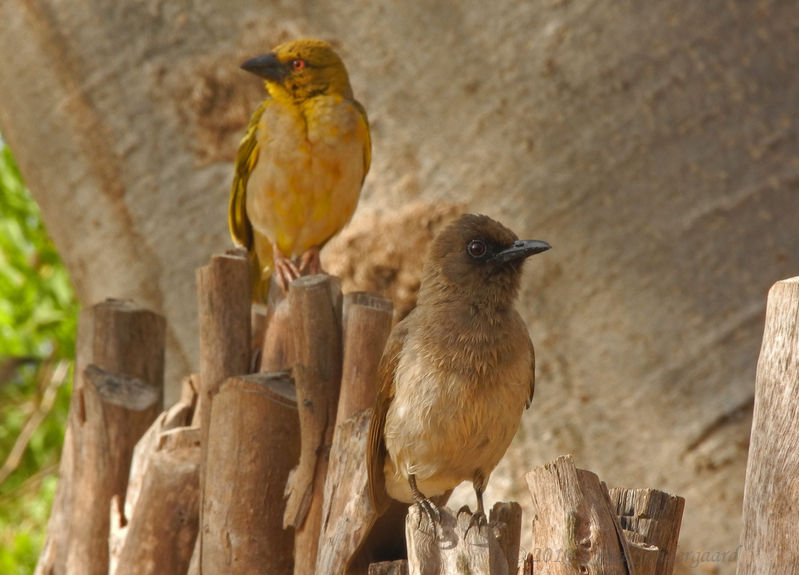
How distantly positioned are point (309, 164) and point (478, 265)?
1.15 metres

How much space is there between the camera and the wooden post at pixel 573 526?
1.77 m

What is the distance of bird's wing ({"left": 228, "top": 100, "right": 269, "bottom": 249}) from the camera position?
12.2ft

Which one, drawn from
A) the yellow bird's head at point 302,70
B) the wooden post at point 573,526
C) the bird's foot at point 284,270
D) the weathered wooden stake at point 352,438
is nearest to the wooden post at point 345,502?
the weathered wooden stake at point 352,438

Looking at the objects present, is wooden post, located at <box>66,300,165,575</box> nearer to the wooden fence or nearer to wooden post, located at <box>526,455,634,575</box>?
the wooden fence

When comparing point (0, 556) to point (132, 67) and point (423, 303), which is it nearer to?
point (132, 67)

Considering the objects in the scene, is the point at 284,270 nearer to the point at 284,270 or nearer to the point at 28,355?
the point at 284,270

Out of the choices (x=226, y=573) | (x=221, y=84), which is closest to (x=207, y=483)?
(x=226, y=573)

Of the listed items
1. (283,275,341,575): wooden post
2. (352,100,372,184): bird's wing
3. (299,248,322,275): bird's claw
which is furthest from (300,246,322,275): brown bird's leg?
(283,275,341,575): wooden post

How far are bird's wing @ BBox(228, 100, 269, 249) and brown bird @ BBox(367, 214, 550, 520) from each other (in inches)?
51.8

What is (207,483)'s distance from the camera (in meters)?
2.65

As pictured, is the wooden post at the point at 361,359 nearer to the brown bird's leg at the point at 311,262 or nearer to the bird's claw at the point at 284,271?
the bird's claw at the point at 284,271

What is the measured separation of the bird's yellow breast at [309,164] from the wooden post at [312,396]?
2.89ft

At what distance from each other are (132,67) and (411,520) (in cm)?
291

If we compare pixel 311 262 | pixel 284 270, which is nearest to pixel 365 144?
pixel 311 262
